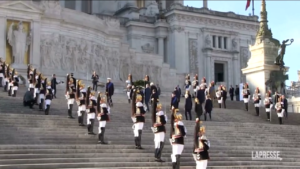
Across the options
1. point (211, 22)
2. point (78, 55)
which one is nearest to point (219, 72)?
point (211, 22)

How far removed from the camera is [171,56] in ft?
161

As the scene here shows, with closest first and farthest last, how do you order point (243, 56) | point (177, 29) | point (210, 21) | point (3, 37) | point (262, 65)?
point (262, 65)
point (3, 37)
point (177, 29)
point (210, 21)
point (243, 56)

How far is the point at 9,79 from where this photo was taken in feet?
79.6

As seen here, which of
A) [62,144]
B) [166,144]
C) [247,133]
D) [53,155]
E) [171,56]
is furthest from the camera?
[171,56]

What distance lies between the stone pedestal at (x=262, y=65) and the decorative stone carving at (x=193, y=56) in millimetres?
17984

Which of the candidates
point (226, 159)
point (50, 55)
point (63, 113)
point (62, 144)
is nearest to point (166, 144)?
point (226, 159)

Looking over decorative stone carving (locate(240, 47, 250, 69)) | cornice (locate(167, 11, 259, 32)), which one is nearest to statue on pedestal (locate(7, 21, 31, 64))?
cornice (locate(167, 11, 259, 32))

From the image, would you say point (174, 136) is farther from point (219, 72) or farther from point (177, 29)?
point (219, 72)

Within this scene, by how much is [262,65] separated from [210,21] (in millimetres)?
21274

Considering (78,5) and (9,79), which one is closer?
(9,79)

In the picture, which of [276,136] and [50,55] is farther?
[50,55]

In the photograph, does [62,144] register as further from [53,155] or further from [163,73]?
[163,73]

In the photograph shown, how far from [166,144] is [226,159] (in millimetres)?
2157

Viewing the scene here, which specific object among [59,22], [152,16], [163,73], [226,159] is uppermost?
[152,16]
